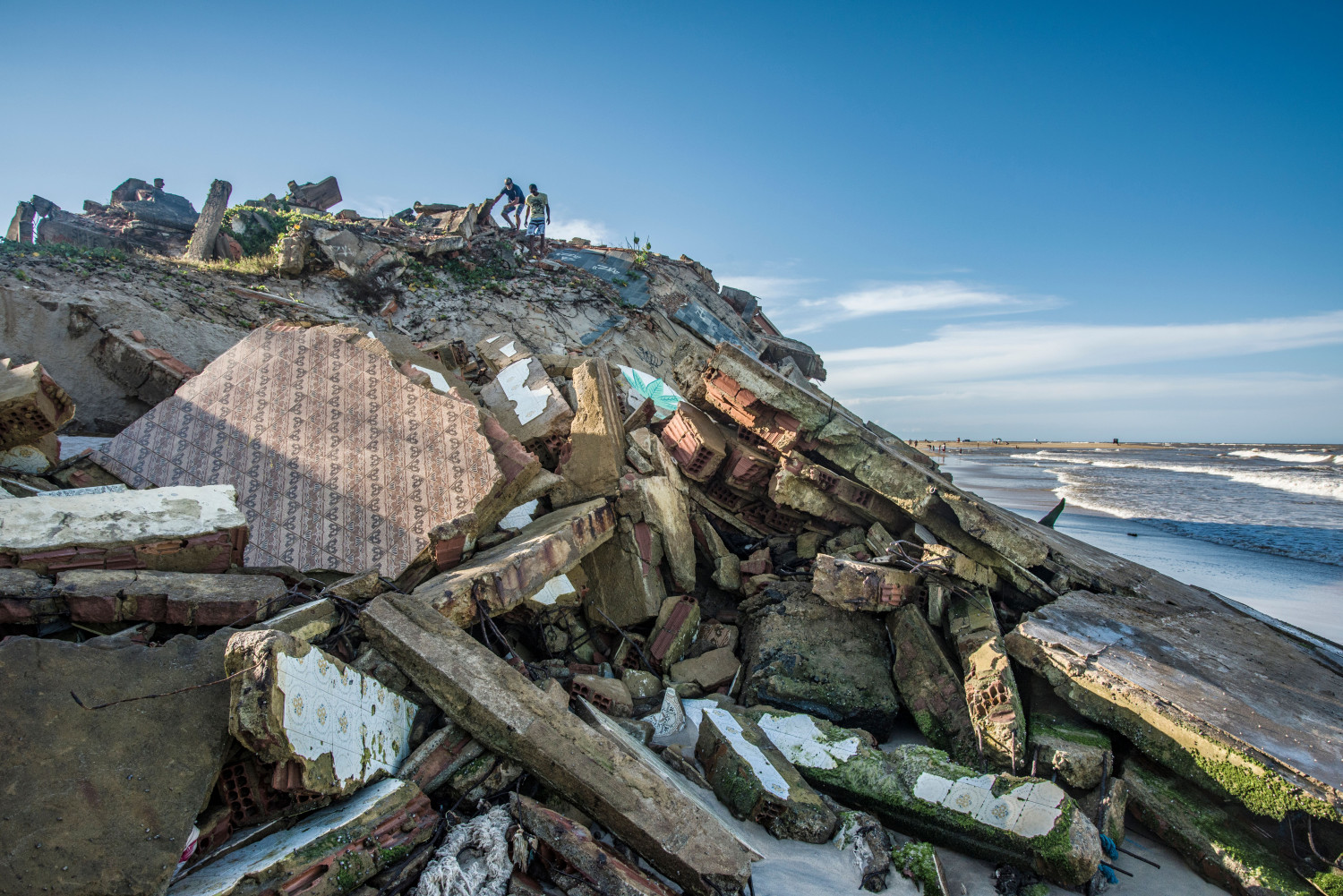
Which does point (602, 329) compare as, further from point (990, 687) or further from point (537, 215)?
point (990, 687)

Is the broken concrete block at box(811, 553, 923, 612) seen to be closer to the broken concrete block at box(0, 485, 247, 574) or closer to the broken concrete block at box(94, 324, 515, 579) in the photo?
the broken concrete block at box(94, 324, 515, 579)

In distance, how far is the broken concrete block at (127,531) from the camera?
257 centimetres

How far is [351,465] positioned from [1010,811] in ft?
13.4

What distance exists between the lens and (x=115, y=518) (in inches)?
109

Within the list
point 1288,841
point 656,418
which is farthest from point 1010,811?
point 656,418

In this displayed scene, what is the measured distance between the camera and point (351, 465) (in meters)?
3.86

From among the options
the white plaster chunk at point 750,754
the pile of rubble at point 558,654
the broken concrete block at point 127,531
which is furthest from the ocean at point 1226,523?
the broken concrete block at point 127,531

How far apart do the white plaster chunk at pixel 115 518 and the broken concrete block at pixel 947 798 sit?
3141mm

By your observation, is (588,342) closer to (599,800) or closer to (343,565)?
(343,565)

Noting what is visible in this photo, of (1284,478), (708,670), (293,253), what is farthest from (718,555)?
(1284,478)

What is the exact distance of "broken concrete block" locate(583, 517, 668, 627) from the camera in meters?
4.10

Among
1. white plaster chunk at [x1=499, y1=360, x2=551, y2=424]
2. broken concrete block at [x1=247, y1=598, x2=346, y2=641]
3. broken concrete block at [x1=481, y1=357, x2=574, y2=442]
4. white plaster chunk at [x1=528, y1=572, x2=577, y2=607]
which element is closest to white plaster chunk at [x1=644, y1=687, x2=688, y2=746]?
white plaster chunk at [x1=528, y1=572, x2=577, y2=607]

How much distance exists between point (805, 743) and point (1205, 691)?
6.81 ft

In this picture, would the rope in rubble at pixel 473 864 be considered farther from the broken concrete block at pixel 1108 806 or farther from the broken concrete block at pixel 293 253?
the broken concrete block at pixel 293 253
